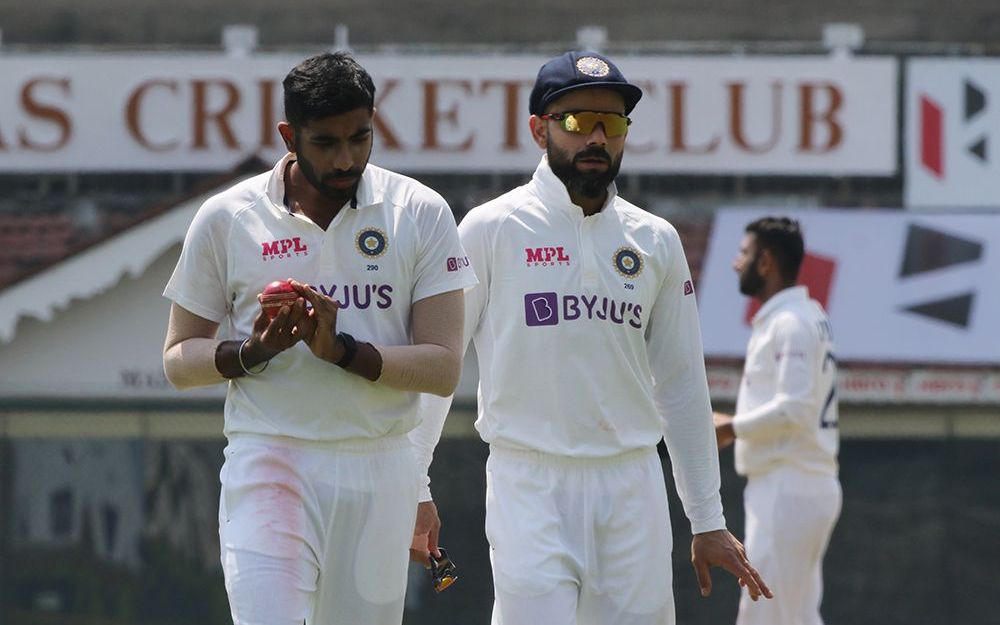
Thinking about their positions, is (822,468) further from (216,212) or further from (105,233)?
(105,233)

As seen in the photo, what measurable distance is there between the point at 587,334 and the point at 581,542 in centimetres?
57

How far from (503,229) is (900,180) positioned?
6654 mm

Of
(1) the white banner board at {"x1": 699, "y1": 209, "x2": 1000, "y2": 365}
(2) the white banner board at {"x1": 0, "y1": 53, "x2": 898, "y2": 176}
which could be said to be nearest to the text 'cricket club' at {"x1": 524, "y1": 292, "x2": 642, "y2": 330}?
(1) the white banner board at {"x1": 699, "y1": 209, "x2": 1000, "y2": 365}

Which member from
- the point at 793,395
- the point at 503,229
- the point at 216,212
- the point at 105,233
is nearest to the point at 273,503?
the point at 216,212

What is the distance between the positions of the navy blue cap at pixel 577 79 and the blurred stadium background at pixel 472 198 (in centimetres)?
603

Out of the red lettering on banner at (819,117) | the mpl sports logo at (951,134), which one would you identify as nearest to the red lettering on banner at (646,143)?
the red lettering on banner at (819,117)

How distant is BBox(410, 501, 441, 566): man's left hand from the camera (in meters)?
5.12

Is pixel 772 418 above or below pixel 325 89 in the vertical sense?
below

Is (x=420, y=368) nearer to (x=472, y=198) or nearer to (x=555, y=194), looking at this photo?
(x=555, y=194)

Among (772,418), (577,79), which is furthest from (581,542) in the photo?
(772,418)

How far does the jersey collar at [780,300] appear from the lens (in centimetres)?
820

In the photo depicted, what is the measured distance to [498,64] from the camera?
11242 mm

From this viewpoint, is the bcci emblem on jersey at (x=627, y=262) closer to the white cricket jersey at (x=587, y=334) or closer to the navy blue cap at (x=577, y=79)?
the white cricket jersey at (x=587, y=334)

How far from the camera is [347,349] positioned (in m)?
4.34
